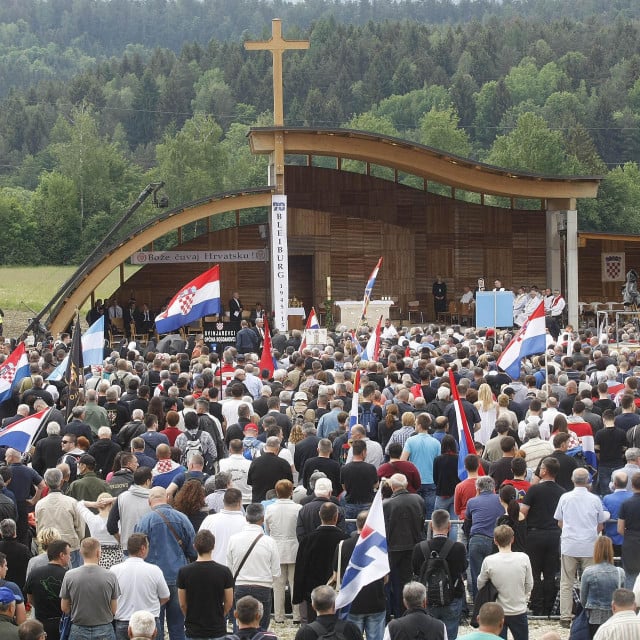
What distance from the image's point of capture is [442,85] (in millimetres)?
131750

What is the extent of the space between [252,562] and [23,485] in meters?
3.12

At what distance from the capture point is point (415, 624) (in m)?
7.82

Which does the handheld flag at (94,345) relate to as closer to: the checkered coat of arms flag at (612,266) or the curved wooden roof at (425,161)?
the curved wooden roof at (425,161)

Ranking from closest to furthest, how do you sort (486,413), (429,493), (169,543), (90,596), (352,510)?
(90,596) → (169,543) → (352,510) → (429,493) → (486,413)

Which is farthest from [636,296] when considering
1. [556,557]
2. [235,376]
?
[556,557]

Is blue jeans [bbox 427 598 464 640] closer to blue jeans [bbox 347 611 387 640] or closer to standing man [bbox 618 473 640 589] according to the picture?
blue jeans [bbox 347 611 387 640]

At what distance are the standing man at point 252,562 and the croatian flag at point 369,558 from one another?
1086 millimetres

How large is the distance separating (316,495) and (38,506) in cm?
234

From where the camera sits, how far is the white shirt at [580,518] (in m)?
10.4

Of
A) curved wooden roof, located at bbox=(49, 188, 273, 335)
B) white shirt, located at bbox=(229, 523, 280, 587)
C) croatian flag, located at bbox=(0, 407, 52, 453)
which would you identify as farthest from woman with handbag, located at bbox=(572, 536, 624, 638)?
curved wooden roof, located at bbox=(49, 188, 273, 335)

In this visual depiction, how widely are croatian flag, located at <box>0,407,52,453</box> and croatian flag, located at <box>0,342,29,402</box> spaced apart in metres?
A: 3.41

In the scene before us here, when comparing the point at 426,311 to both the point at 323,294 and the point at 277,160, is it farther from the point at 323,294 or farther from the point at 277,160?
the point at 277,160

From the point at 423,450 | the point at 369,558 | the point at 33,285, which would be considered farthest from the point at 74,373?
the point at 33,285

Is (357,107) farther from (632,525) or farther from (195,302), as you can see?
(632,525)
